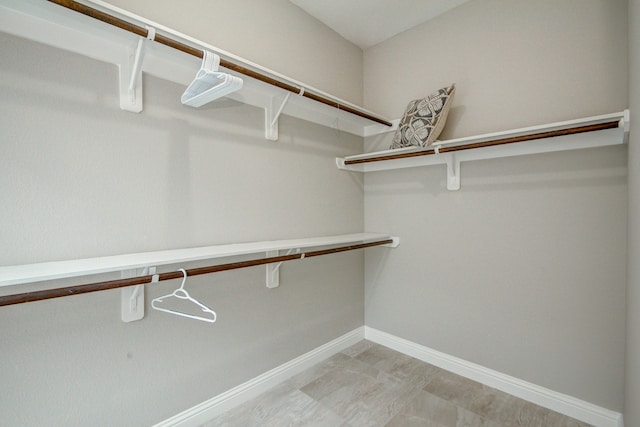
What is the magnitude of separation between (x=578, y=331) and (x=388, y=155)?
140 cm

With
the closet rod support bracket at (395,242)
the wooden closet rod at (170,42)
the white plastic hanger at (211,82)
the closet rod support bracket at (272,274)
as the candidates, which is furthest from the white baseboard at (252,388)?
the wooden closet rod at (170,42)

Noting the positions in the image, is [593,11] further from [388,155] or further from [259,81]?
[259,81]

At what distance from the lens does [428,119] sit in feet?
5.96

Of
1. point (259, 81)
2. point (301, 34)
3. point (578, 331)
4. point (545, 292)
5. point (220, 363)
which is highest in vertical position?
point (301, 34)

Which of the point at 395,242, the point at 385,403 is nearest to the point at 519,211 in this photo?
the point at 395,242

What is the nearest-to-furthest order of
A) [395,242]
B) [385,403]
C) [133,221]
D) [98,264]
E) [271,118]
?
[98,264]
[133,221]
[385,403]
[271,118]
[395,242]

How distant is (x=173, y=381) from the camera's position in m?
1.44

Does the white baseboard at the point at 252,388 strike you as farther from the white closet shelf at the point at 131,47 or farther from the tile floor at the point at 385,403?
the white closet shelf at the point at 131,47

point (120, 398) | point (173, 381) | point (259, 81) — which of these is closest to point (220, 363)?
point (173, 381)

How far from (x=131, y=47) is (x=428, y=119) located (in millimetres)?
1536

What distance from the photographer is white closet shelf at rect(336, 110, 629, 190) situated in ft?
4.47

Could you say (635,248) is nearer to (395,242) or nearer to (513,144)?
(513,144)

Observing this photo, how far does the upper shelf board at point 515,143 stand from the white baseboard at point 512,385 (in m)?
1.16

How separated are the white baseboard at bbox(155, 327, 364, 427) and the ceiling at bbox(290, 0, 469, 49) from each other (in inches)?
89.7
